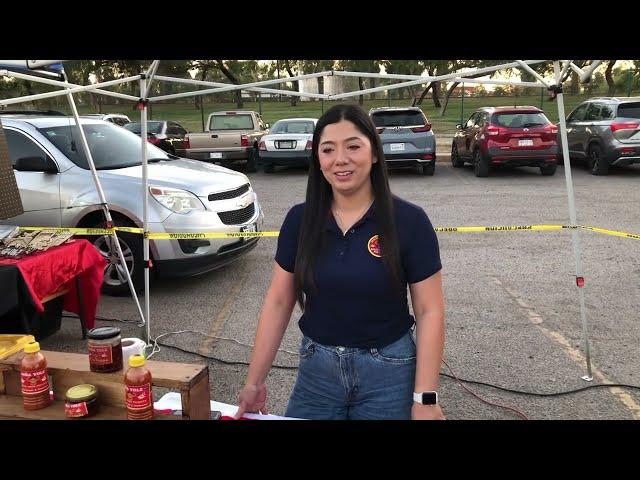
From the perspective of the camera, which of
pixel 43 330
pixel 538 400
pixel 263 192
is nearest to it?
pixel 538 400

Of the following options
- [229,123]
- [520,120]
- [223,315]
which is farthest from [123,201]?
[229,123]

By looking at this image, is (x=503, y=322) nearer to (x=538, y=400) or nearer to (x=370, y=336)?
(x=538, y=400)

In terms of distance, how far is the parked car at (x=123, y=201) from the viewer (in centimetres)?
560

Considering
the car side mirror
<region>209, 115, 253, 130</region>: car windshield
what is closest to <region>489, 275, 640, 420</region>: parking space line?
the car side mirror

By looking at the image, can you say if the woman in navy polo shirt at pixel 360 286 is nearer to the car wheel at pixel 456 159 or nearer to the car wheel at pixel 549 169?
the car wheel at pixel 549 169

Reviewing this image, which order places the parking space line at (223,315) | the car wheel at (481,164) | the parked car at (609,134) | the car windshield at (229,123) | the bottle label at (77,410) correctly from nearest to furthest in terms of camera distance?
the bottle label at (77,410)
the parking space line at (223,315)
the parked car at (609,134)
the car wheel at (481,164)
the car windshield at (229,123)

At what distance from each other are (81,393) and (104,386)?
0.11 metres

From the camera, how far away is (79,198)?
5.68 m

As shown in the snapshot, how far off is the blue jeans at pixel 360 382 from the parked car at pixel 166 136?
14.1 meters

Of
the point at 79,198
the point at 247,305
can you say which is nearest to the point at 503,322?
the point at 247,305

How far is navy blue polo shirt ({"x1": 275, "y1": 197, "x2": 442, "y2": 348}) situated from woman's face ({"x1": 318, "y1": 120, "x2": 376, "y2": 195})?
0.14 metres

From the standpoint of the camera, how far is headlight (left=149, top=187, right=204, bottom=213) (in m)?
5.64

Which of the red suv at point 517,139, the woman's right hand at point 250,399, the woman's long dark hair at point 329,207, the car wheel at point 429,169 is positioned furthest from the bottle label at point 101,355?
the car wheel at point 429,169

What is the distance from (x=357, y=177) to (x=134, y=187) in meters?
4.13
